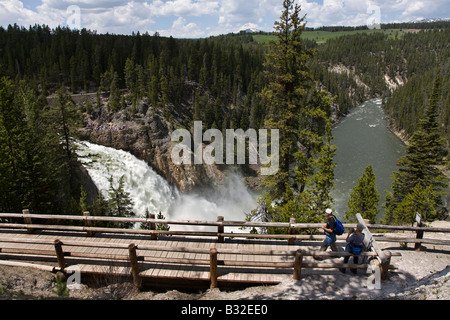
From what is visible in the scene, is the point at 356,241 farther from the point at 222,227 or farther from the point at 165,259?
the point at 165,259

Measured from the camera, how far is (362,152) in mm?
83625

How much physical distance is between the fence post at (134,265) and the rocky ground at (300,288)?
0.80 ft

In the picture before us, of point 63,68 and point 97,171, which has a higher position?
point 63,68

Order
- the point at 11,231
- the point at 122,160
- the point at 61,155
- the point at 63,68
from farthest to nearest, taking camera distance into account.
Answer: the point at 63,68
the point at 122,160
the point at 61,155
the point at 11,231

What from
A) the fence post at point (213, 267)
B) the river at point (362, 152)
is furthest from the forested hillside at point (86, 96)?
the fence post at point (213, 267)

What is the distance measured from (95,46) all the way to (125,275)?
315ft

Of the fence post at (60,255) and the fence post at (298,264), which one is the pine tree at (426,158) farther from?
the fence post at (60,255)

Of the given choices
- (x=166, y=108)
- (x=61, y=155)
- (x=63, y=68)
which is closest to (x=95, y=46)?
(x=63, y=68)

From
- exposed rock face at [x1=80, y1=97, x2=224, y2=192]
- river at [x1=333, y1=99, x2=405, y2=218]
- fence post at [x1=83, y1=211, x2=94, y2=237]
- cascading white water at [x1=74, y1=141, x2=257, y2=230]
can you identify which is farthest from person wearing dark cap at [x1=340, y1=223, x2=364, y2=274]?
exposed rock face at [x1=80, y1=97, x2=224, y2=192]

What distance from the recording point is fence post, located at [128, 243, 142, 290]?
9.52 meters

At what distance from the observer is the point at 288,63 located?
1783 cm

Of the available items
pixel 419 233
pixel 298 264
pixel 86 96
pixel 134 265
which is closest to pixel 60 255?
pixel 134 265

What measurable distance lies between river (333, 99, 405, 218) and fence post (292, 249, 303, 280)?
145 ft
